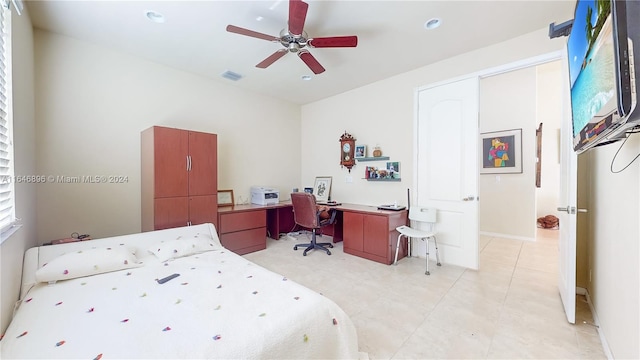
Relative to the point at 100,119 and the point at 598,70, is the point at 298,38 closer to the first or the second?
the point at 598,70

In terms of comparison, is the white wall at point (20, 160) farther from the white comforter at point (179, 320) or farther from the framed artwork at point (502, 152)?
the framed artwork at point (502, 152)

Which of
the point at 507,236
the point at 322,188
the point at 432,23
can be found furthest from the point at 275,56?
the point at 507,236

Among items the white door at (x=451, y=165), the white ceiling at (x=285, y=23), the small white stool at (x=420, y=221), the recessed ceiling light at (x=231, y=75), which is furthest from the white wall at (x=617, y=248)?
the recessed ceiling light at (x=231, y=75)

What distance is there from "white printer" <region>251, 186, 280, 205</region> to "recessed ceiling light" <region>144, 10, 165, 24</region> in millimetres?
2642

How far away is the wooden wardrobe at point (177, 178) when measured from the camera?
115 inches

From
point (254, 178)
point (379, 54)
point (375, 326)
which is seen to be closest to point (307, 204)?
point (254, 178)

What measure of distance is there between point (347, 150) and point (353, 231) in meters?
1.57

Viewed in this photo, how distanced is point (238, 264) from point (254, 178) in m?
2.79

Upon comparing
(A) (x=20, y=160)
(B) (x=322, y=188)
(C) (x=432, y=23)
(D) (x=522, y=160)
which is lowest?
(B) (x=322, y=188)

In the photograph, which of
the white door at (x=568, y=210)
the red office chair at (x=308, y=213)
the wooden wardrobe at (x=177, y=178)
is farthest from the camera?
the red office chair at (x=308, y=213)

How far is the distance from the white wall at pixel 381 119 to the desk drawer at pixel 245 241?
1.68 meters

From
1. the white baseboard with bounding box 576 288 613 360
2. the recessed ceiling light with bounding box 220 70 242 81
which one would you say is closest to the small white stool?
the white baseboard with bounding box 576 288 613 360

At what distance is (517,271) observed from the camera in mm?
3066

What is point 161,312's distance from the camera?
1.33m
